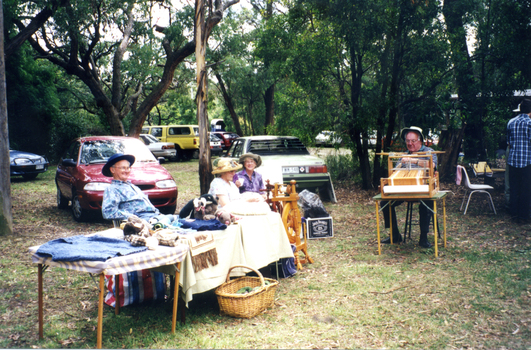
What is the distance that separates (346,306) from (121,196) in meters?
2.60

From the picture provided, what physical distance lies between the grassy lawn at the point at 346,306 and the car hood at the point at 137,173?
1.48m

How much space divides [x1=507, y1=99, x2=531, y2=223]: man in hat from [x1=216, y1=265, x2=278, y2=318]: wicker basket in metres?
5.21

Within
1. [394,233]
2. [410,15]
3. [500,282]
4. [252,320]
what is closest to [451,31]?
[410,15]

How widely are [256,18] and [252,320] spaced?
23814 mm

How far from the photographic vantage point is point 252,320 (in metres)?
4.30

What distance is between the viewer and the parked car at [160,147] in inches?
877

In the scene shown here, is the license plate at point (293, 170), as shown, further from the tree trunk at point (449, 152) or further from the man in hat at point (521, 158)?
the tree trunk at point (449, 152)

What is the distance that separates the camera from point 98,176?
27.0 ft

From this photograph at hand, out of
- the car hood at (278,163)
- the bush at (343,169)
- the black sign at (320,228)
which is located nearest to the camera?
the black sign at (320,228)

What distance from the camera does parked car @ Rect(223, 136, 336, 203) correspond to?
955 cm

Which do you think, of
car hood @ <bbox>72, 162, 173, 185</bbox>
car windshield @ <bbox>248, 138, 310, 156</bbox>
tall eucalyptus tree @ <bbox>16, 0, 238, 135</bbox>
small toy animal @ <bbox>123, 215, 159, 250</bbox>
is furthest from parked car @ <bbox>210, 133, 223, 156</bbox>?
small toy animal @ <bbox>123, 215, 159, 250</bbox>

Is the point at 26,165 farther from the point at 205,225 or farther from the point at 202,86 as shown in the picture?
the point at 205,225

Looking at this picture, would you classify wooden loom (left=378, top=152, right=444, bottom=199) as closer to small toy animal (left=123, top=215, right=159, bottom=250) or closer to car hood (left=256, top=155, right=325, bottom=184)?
small toy animal (left=123, top=215, right=159, bottom=250)

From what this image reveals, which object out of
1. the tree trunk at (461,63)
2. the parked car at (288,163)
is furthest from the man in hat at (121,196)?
the tree trunk at (461,63)
